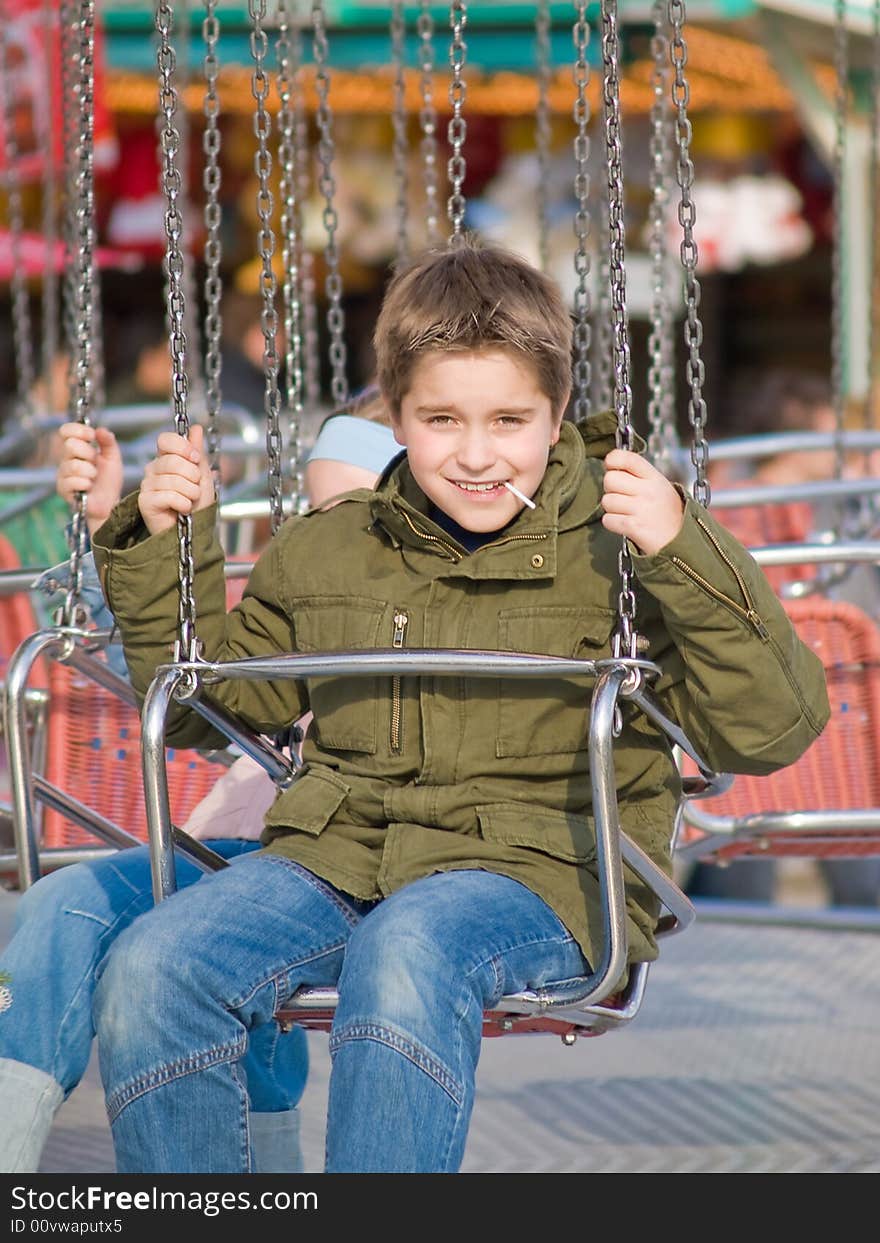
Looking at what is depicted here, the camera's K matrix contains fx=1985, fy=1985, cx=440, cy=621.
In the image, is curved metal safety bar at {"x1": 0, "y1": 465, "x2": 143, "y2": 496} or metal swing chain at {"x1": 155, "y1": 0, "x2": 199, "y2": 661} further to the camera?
curved metal safety bar at {"x1": 0, "y1": 465, "x2": 143, "y2": 496}

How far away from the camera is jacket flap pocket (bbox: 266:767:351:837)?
8.15 feet

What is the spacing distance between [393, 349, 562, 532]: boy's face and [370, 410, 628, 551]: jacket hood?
1.2 inches

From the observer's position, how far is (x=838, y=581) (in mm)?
4508

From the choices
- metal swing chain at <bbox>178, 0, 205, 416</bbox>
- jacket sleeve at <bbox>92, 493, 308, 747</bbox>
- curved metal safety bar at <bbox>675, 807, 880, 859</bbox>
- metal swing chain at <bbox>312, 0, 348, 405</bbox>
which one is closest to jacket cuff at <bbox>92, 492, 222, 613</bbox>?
jacket sleeve at <bbox>92, 493, 308, 747</bbox>

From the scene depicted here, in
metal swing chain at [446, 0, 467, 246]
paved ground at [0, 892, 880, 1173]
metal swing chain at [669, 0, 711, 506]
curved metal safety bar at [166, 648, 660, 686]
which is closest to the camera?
curved metal safety bar at [166, 648, 660, 686]

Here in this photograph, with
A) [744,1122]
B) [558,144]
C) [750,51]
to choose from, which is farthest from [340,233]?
[744,1122]

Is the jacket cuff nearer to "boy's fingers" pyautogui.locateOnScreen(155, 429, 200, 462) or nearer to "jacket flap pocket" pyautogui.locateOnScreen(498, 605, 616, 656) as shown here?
"boy's fingers" pyautogui.locateOnScreen(155, 429, 200, 462)

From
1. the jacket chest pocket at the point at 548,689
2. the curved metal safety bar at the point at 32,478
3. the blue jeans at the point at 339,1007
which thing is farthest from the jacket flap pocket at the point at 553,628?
the curved metal safety bar at the point at 32,478

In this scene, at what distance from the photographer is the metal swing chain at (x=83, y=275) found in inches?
104

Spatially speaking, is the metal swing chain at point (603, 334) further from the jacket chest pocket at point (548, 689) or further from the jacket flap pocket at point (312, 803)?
the jacket flap pocket at point (312, 803)

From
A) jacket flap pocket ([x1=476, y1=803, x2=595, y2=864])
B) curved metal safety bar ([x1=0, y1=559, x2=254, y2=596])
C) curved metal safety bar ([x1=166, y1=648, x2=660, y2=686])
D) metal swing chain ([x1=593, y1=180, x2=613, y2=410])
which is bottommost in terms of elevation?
jacket flap pocket ([x1=476, y1=803, x2=595, y2=864])

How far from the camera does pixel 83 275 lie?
257 cm

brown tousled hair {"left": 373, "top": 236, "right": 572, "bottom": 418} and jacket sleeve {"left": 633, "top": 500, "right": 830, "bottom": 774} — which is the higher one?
brown tousled hair {"left": 373, "top": 236, "right": 572, "bottom": 418}

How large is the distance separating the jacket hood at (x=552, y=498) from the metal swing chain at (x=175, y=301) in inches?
10.7
